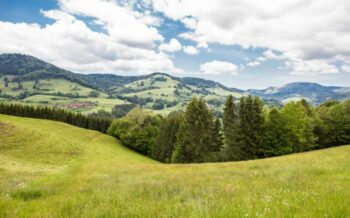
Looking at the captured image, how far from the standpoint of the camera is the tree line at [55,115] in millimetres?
104312

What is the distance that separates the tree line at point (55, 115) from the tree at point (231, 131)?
72.9 metres

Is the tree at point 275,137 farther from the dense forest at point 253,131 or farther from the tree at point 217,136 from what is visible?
the tree at point 217,136

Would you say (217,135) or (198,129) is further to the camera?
(217,135)

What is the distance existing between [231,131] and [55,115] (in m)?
81.6

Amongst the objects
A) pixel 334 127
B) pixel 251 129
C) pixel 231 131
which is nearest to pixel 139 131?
pixel 231 131

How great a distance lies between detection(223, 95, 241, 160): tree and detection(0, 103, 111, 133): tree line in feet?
239

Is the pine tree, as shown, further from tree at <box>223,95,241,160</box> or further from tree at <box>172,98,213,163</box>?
tree at <box>223,95,241,160</box>

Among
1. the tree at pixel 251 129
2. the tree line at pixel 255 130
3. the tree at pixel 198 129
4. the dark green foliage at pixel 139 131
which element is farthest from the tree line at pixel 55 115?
the tree at pixel 251 129

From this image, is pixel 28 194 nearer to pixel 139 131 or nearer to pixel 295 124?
pixel 295 124

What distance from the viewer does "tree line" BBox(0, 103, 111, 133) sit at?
104m

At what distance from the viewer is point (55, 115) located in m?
112

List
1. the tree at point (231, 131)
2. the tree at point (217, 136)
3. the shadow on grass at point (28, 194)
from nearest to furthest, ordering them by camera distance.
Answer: the shadow on grass at point (28, 194) → the tree at point (231, 131) → the tree at point (217, 136)

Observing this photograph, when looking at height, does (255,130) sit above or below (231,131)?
above

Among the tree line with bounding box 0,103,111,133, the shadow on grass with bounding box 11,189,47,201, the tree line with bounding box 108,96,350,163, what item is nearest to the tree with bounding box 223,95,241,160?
the tree line with bounding box 108,96,350,163
